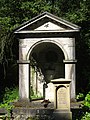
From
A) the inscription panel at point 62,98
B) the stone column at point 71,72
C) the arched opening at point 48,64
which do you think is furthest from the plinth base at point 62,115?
the arched opening at point 48,64

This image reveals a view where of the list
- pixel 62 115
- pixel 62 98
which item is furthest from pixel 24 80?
pixel 62 115

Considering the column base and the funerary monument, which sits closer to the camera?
the column base

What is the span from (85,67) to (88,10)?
3579 mm

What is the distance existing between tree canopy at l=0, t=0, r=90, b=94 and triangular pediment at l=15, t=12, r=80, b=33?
3.69 metres

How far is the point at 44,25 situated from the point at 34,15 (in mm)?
4936

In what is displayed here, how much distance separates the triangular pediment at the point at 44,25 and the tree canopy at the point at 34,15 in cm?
369

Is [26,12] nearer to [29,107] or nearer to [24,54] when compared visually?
[24,54]

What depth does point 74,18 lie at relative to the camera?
861 inches

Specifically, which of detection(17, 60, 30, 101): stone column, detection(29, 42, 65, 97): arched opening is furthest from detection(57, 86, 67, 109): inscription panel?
detection(29, 42, 65, 97): arched opening

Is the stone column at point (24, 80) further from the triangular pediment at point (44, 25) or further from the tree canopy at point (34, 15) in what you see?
the tree canopy at point (34, 15)

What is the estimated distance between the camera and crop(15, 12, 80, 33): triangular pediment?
1792 cm

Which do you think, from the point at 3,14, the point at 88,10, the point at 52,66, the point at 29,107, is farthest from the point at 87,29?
the point at 29,107

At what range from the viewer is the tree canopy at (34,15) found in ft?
72.5

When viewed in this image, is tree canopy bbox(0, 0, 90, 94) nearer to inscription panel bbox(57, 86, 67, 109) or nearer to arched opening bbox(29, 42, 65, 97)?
arched opening bbox(29, 42, 65, 97)
